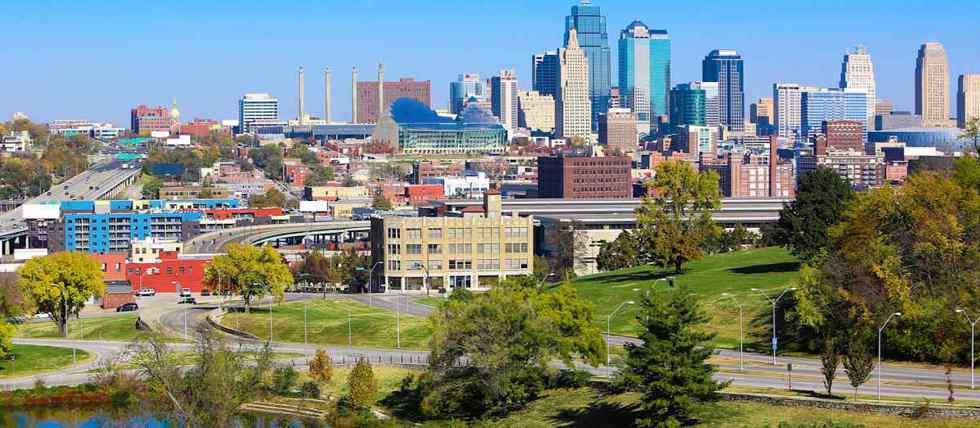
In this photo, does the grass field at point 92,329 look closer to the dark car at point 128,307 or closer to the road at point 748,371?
the road at point 748,371

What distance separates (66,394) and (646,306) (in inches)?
1042

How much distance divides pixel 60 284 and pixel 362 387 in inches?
1257

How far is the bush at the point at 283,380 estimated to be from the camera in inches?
2721

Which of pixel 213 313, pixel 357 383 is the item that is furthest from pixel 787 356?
pixel 213 313

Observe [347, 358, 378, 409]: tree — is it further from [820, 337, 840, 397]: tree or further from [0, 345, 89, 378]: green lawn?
[0, 345, 89, 378]: green lawn

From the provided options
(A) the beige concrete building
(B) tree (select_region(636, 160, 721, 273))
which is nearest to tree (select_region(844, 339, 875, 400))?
(B) tree (select_region(636, 160, 721, 273))

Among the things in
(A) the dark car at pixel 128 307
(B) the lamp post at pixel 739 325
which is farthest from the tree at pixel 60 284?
(B) the lamp post at pixel 739 325

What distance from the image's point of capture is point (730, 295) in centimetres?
7819

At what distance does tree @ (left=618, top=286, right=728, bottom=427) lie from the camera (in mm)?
55531

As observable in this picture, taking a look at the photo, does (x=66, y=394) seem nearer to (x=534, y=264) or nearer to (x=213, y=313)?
(x=213, y=313)

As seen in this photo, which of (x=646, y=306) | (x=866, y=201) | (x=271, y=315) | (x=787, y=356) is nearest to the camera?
(x=646, y=306)

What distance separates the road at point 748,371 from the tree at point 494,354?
10.9 ft

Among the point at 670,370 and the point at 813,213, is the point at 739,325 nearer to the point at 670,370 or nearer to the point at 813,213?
the point at 813,213

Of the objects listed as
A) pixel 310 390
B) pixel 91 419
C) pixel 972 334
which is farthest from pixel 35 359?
pixel 972 334
